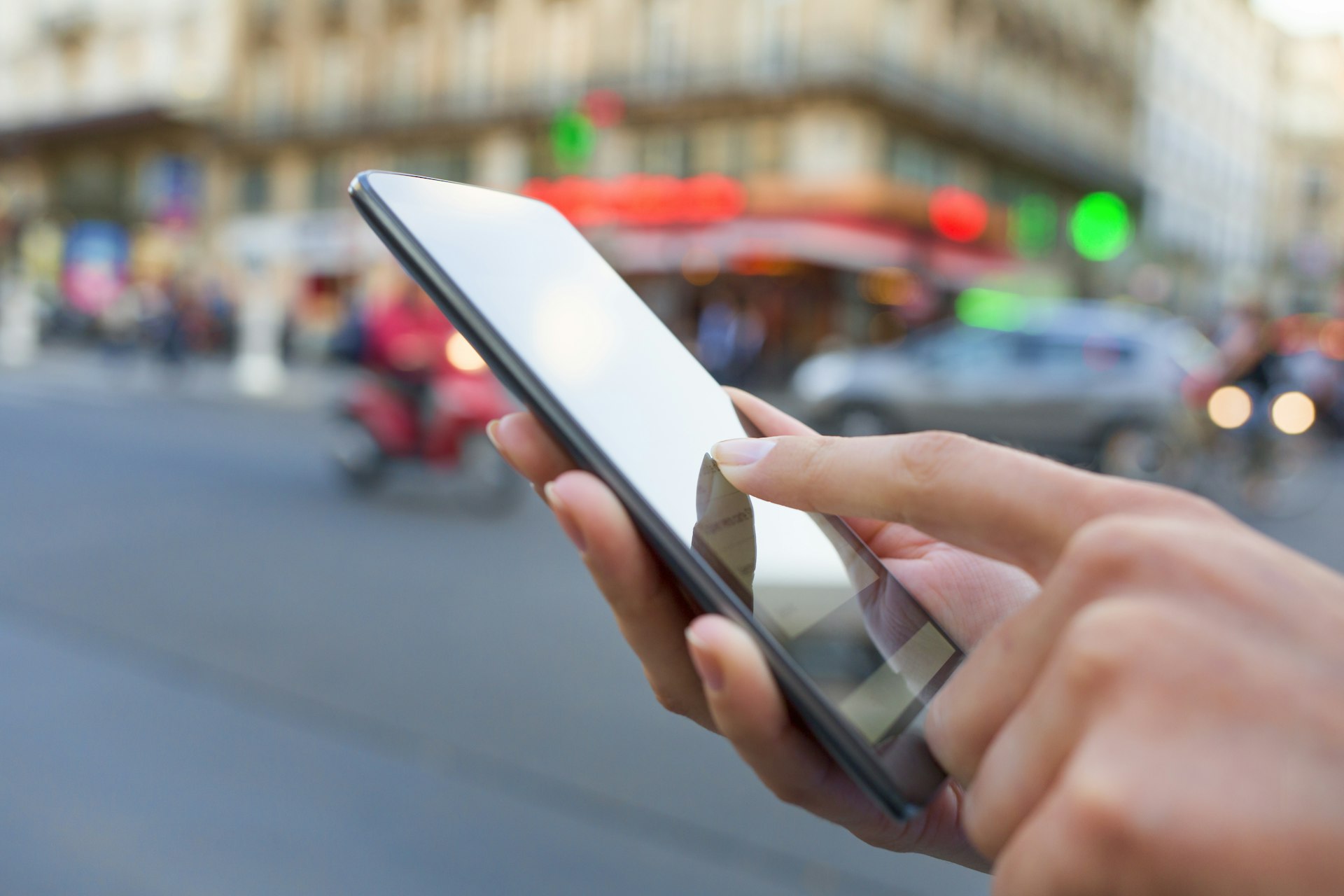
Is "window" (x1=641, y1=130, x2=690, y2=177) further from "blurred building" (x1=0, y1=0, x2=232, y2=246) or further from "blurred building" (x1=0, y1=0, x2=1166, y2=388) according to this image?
"blurred building" (x1=0, y1=0, x2=232, y2=246)

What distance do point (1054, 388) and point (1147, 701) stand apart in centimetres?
1132

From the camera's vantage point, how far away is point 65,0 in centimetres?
4206

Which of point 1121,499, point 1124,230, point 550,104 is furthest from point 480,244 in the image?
point 550,104

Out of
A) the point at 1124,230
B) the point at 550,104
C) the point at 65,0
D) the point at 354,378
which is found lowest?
the point at 354,378

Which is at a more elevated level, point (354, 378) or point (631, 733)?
point (631, 733)

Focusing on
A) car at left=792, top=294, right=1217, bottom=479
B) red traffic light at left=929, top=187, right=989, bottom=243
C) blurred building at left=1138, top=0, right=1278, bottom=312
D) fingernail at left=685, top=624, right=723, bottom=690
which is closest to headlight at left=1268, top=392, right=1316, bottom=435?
car at left=792, top=294, right=1217, bottom=479

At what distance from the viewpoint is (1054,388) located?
11.3m

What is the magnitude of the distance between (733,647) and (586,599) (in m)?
5.20

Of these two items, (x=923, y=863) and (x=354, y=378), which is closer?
(x=923, y=863)

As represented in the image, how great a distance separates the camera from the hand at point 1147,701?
21.3 inches

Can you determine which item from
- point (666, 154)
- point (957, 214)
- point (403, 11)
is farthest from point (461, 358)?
point (403, 11)

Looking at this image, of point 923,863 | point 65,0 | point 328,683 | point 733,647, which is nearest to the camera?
point 733,647

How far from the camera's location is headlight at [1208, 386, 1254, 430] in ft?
34.2

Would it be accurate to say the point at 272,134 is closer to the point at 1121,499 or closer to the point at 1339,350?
the point at 1339,350
